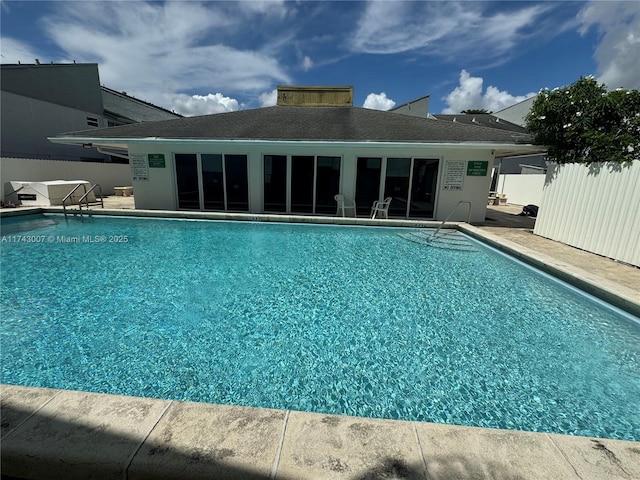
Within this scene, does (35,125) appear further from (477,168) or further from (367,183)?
(477,168)

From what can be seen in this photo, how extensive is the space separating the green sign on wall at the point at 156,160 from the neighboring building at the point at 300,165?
0.04 metres

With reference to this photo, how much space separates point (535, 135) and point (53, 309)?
38.8 ft

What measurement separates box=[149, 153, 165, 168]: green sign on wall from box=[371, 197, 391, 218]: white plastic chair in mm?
8310

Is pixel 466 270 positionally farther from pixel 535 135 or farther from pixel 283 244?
pixel 535 135

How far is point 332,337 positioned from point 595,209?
7159mm

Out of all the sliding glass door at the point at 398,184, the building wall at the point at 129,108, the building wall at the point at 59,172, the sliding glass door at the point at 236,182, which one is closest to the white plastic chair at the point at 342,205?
the sliding glass door at the point at 398,184

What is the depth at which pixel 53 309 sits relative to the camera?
13.4 feet

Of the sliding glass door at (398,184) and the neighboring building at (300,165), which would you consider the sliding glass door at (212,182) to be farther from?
the sliding glass door at (398,184)

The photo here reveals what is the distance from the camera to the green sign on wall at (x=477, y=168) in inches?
378

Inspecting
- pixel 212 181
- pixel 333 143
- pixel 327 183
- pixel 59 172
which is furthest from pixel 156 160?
pixel 59 172

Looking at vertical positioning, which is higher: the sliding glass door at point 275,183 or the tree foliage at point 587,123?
the tree foliage at point 587,123

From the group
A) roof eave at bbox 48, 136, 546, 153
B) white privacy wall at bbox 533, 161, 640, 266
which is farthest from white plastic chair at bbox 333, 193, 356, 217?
white privacy wall at bbox 533, 161, 640, 266

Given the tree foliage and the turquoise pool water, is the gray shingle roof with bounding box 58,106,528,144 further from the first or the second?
the turquoise pool water

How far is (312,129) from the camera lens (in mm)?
10305
